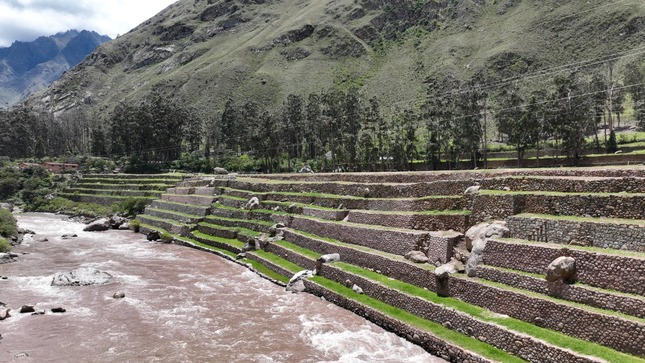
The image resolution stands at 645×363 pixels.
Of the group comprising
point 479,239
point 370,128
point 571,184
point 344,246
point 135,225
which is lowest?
point 135,225

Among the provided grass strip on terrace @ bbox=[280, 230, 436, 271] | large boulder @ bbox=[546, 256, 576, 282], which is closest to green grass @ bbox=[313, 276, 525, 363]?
grass strip on terrace @ bbox=[280, 230, 436, 271]

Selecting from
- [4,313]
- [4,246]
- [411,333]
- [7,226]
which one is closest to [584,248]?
[411,333]

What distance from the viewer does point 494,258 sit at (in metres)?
23.9

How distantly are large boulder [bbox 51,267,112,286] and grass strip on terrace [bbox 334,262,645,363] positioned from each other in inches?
834

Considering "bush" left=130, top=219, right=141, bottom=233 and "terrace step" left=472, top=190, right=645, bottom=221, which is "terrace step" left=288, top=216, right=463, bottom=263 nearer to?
"terrace step" left=472, top=190, right=645, bottom=221

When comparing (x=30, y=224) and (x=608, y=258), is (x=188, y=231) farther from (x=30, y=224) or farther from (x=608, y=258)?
(x=608, y=258)

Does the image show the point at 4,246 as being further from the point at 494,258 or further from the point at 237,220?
the point at 494,258

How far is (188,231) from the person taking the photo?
2130 inches

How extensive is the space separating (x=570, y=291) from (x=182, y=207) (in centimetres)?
5095

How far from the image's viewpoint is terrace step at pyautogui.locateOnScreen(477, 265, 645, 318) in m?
17.8

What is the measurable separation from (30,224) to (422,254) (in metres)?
63.8

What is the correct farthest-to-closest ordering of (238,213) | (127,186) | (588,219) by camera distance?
(127,186), (238,213), (588,219)

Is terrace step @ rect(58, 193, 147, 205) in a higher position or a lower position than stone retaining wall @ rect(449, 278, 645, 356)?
higher

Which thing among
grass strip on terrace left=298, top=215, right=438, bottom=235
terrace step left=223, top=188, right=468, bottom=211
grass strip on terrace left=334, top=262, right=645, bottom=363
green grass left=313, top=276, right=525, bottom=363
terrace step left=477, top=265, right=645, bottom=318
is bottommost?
green grass left=313, top=276, right=525, bottom=363
